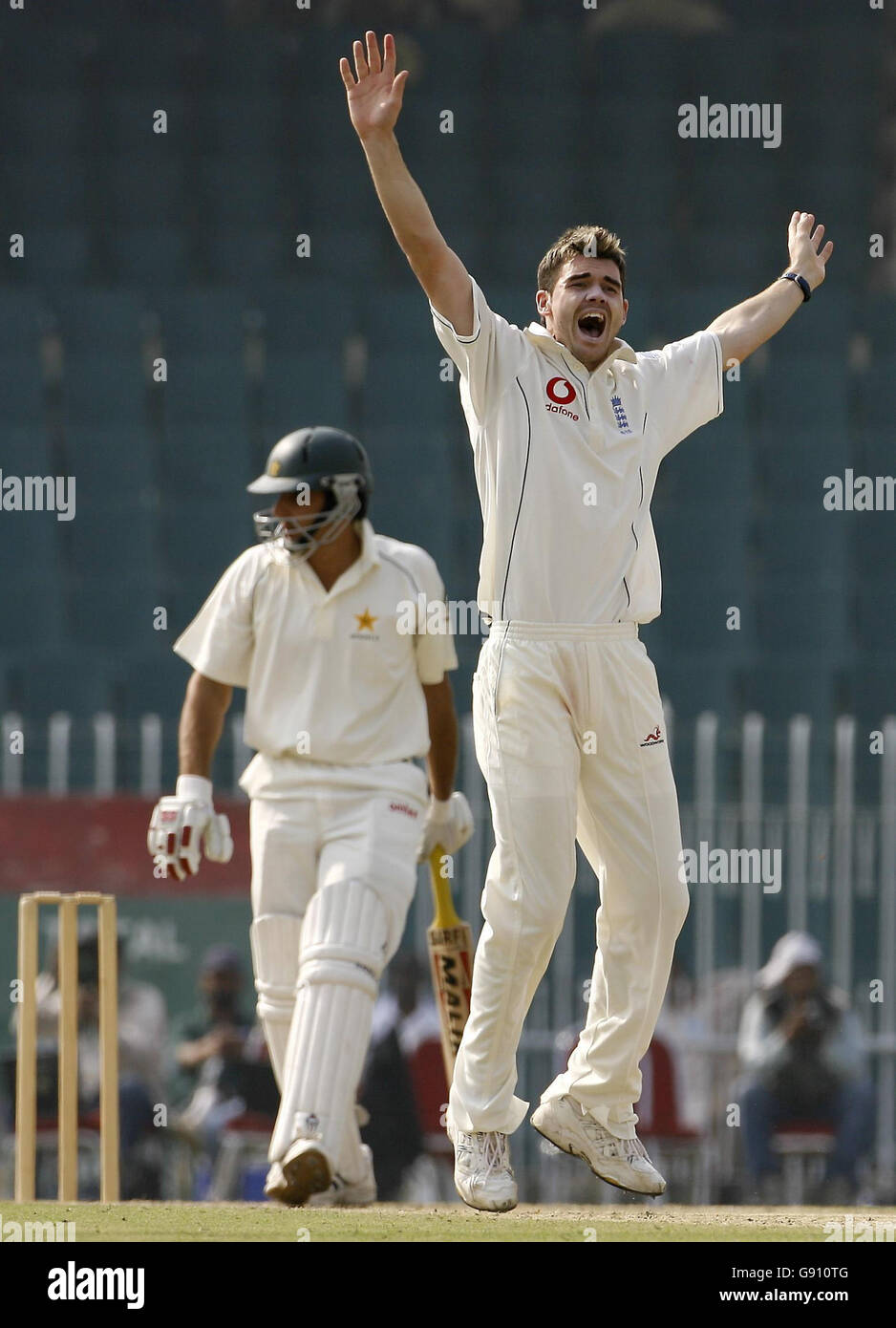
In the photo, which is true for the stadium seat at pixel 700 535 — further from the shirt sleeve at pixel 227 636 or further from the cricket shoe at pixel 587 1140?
the cricket shoe at pixel 587 1140

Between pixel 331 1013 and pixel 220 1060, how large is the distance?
11.2 feet

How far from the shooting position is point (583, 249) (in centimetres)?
388

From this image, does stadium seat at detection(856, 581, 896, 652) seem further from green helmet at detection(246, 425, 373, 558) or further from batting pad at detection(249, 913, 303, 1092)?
batting pad at detection(249, 913, 303, 1092)

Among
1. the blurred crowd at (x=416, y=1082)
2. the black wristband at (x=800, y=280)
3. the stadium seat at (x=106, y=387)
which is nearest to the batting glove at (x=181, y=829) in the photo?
the black wristband at (x=800, y=280)

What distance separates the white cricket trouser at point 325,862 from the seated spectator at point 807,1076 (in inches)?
127

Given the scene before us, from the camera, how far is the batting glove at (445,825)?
5148mm

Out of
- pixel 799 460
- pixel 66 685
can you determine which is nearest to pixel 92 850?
pixel 66 685

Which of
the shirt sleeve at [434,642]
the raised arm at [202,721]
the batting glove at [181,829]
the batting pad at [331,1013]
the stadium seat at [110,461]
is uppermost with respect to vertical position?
the stadium seat at [110,461]

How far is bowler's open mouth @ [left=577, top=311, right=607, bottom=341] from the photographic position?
391cm

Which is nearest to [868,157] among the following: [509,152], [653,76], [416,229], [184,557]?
[653,76]

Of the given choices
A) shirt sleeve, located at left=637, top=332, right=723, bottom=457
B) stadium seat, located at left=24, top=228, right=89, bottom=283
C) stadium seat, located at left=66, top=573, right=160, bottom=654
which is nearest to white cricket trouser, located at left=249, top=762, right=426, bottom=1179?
shirt sleeve, located at left=637, top=332, right=723, bottom=457

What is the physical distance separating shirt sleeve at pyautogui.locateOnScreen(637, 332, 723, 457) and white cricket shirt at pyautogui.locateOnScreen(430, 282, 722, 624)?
6 cm

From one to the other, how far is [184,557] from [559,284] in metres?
6.98

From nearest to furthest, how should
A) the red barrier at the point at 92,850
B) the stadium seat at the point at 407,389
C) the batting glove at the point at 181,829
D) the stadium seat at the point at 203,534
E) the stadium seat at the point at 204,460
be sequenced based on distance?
the batting glove at the point at 181,829, the red barrier at the point at 92,850, the stadium seat at the point at 203,534, the stadium seat at the point at 204,460, the stadium seat at the point at 407,389
